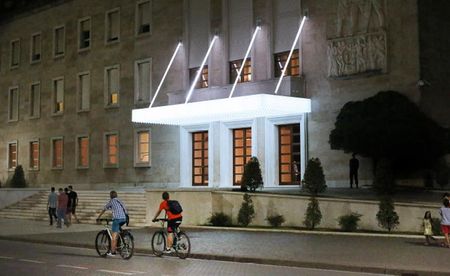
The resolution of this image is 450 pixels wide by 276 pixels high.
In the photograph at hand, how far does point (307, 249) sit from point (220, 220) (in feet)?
28.3

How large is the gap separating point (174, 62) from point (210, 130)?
17.9 ft

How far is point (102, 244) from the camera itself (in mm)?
18406

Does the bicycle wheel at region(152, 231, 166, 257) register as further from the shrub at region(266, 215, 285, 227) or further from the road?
the shrub at region(266, 215, 285, 227)

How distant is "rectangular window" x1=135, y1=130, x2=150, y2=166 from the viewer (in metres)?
40.5

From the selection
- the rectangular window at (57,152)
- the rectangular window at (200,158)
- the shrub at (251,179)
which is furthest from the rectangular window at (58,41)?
the shrub at (251,179)

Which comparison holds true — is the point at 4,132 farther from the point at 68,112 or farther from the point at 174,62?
the point at 174,62

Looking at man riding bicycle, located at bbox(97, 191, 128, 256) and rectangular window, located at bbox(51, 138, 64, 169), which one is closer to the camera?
man riding bicycle, located at bbox(97, 191, 128, 256)

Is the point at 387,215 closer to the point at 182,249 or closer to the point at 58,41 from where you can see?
the point at 182,249

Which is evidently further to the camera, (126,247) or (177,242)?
(177,242)

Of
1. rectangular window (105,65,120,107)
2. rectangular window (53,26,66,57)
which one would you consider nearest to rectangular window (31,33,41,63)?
rectangular window (53,26,66,57)

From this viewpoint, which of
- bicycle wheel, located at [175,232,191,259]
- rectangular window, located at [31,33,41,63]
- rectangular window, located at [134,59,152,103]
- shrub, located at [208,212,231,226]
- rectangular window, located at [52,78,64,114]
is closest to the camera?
bicycle wheel, located at [175,232,191,259]

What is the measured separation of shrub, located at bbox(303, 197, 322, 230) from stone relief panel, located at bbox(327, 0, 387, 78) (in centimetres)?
894

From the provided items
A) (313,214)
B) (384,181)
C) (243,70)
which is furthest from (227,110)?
(384,181)

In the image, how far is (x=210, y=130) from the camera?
36.7 meters
